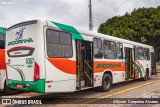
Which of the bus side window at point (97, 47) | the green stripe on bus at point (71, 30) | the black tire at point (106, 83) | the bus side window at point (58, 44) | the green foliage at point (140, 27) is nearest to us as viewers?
the bus side window at point (58, 44)

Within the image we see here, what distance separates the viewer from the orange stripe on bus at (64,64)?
28.3 feet

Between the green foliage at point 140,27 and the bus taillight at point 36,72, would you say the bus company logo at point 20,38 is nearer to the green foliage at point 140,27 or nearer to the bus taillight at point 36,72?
the bus taillight at point 36,72

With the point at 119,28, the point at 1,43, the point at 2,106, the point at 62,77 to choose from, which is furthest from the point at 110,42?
the point at 119,28

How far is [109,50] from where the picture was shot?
41.5ft

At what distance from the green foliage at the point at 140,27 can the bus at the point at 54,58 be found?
1469 cm

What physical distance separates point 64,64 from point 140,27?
62.2 feet

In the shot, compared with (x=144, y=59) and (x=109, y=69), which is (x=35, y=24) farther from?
(x=144, y=59)

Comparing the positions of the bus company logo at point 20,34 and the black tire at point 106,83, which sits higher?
the bus company logo at point 20,34

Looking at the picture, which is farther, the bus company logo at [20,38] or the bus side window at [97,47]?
the bus side window at [97,47]

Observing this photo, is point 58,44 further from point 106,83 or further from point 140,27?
point 140,27

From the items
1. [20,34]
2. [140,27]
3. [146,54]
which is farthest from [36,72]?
[140,27]

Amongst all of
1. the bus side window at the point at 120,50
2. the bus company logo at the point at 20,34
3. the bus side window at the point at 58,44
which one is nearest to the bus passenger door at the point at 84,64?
the bus side window at the point at 58,44

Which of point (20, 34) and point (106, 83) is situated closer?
point (20, 34)

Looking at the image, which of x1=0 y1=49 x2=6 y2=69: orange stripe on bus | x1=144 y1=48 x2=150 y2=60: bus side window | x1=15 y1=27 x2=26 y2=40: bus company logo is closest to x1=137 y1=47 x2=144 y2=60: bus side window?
x1=144 y1=48 x2=150 y2=60: bus side window
